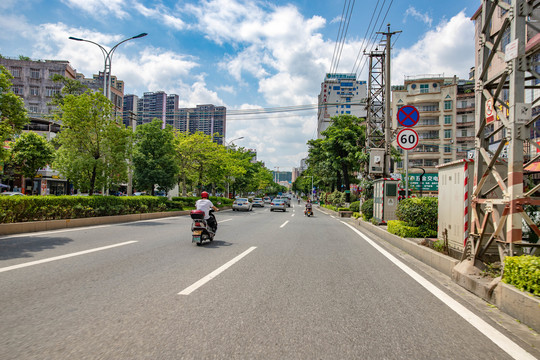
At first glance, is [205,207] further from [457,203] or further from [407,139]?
[407,139]

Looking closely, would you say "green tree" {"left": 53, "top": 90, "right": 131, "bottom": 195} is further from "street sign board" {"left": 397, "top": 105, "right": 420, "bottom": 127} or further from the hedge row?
"street sign board" {"left": 397, "top": 105, "right": 420, "bottom": 127}

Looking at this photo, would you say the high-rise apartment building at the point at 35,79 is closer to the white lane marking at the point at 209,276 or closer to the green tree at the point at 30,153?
the green tree at the point at 30,153

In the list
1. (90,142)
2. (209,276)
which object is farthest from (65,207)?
(209,276)

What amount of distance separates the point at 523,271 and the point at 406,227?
626 cm

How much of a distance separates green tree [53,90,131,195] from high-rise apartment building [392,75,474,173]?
4921cm

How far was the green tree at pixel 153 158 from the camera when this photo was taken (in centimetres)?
2616

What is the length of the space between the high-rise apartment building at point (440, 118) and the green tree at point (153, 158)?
42220 millimetres

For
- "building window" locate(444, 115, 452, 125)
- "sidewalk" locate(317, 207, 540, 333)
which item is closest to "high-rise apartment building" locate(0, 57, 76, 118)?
"building window" locate(444, 115, 452, 125)

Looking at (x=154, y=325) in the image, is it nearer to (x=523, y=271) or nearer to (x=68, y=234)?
(x=523, y=271)

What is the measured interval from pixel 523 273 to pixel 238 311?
11.0 ft

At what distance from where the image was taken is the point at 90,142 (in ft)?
55.8

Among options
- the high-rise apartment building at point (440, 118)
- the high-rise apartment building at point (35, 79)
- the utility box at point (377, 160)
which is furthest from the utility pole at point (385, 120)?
the high-rise apartment building at point (35, 79)

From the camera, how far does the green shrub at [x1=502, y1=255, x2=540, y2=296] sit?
152 inches

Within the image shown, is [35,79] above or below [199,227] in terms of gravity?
above
